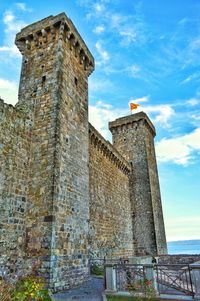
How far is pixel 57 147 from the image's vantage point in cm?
774

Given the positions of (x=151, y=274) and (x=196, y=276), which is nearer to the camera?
(x=196, y=276)

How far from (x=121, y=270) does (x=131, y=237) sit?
32.4 feet

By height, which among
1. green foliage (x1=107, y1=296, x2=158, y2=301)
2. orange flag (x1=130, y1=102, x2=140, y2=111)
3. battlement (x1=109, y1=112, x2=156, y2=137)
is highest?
orange flag (x1=130, y1=102, x2=140, y2=111)

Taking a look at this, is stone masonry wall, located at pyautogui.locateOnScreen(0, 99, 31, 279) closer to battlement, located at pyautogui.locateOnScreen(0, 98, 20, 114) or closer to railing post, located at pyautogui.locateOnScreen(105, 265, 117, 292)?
battlement, located at pyautogui.locateOnScreen(0, 98, 20, 114)

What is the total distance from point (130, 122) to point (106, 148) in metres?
6.70

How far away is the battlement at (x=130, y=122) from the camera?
63.9ft

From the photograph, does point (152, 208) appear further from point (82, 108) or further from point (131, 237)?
point (82, 108)

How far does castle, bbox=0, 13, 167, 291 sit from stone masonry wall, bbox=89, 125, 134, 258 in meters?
0.05

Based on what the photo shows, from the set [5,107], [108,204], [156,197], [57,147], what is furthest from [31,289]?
[156,197]

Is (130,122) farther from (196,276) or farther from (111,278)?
(196,276)

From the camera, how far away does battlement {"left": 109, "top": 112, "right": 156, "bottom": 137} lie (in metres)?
19.5

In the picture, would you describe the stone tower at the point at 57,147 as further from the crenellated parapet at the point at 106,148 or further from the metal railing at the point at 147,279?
the crenellated parapet at the point at 106,148

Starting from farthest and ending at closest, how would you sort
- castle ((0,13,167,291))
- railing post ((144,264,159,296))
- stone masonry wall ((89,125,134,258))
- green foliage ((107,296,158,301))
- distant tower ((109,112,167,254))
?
distant tower ((109,112,167,254)), stone masonry wall ((89,125,134,258)), castle ((0,13,167,291)), railing post ((144,264,159,296)), green foliage ((107,296,158,301))

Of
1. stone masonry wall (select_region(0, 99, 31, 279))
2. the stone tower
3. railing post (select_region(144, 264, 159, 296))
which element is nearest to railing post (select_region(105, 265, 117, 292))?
railing post (select_region(144, 264, 159, 296))
